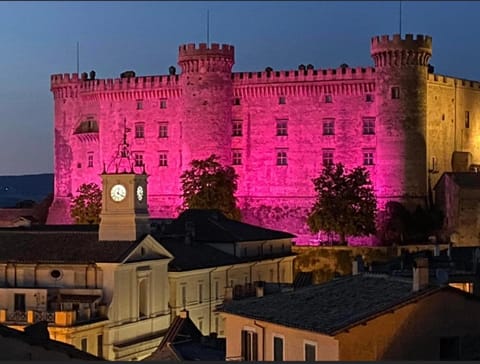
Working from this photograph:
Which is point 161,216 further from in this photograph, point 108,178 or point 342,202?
point 108,178

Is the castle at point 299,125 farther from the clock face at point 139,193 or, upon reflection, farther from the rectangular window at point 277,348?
the rectangular window at point 277,348

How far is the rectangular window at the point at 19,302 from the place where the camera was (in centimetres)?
2577

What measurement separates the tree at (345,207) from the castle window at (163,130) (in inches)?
273

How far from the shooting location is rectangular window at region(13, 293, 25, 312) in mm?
25766

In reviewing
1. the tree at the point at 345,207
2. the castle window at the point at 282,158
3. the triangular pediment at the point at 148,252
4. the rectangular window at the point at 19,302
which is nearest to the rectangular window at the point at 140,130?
the castle window at the point at 282,158

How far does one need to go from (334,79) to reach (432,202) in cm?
520

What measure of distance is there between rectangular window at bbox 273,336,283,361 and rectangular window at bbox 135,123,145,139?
31.8 m

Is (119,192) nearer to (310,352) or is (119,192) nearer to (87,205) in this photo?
(310,352)

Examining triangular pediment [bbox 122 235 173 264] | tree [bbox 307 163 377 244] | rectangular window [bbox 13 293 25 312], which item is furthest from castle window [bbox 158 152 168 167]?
rectangular window [bbox 13 293 25 312]

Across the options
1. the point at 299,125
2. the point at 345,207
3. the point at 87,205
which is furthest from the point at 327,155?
the point at 87,205

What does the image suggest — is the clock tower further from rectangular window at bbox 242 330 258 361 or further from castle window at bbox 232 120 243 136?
castle window at bbox 232 120 243 136

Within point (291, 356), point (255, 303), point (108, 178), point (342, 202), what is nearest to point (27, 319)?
point (108, 178)

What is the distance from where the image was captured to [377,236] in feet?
135

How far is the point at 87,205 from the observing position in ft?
148
